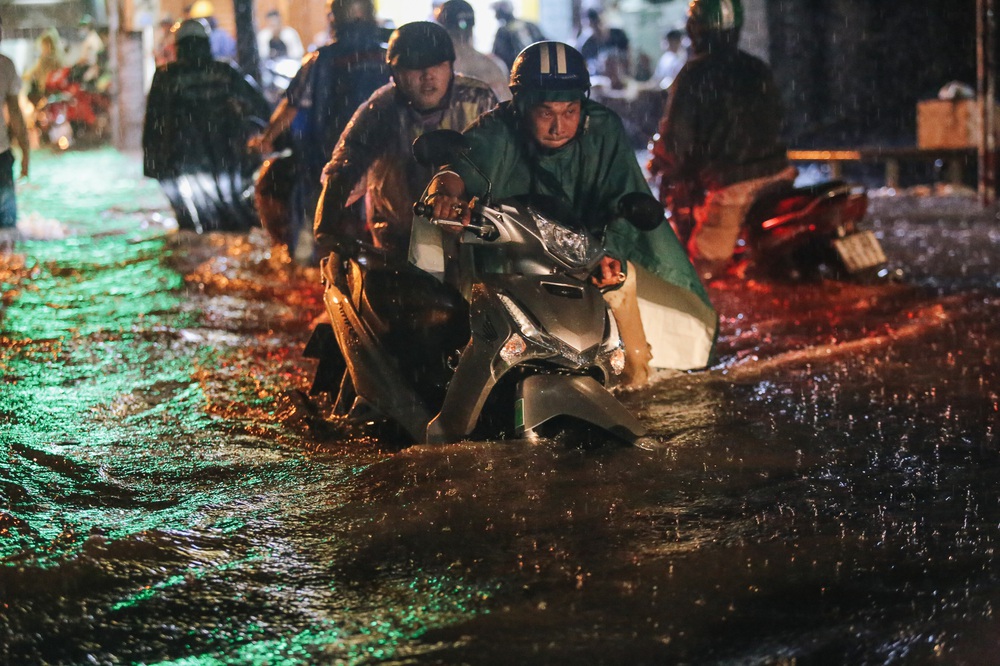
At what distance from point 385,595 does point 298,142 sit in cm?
630

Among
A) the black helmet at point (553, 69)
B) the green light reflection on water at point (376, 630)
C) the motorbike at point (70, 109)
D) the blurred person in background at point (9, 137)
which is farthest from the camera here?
the motorbike at point (70, 109)

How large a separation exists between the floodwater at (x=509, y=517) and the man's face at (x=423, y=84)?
160 cm

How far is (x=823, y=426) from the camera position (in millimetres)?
5332

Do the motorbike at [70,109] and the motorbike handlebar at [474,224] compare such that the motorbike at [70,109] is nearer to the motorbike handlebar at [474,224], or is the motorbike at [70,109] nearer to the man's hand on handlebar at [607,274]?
the man's hand on handlebar at [607,274]

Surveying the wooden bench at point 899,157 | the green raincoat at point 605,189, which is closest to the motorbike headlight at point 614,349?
the green raincoat at point 605,189

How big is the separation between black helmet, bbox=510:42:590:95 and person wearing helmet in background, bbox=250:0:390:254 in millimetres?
3730

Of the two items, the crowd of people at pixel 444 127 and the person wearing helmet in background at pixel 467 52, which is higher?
the person wearing helmet in background at pixel 467 52

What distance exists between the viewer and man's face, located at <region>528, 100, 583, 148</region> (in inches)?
202

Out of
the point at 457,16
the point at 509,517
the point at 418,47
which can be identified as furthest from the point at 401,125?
the point at 457,16

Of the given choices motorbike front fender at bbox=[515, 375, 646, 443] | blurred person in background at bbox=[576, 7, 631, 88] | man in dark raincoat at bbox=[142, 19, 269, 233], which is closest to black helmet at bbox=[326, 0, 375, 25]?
man in dark raincoat at bbox=[142, 19, 269, 233]

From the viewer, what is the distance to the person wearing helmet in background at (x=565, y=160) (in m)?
5.03

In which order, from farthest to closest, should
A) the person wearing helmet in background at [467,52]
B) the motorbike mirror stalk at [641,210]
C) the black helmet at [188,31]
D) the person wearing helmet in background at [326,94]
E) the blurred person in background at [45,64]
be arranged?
the blurred person in background at [45,64]
the black helmet at [188,31]
the person wearing helmet in background at [467,52]
the person wearing helmet in background at [326,94]
the motorbike mirror stalk at [641,210]

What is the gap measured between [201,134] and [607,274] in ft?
25.4

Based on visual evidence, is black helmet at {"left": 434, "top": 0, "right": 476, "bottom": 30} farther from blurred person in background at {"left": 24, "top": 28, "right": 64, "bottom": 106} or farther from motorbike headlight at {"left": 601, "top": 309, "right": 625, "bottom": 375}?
blurred person in background at {"left": 24, "top": 28, "right": 64, "bottom": 106}
